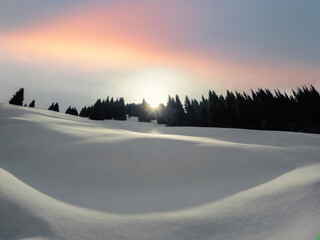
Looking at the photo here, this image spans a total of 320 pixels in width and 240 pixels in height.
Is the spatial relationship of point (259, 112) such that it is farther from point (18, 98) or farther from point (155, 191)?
point (18, 98)

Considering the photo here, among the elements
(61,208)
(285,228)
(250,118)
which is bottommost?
(61,208)

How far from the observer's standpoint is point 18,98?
4953 cm

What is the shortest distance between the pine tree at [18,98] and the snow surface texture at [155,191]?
4945cm

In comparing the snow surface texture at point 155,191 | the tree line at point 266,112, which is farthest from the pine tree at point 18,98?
the snow surface texture at point 155,191

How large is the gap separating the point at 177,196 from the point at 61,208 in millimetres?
3237

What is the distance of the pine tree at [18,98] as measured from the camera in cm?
4881

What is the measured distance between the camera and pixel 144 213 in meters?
4.77

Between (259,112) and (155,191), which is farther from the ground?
(259,112)

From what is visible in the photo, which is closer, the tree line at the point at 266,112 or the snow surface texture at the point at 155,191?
the snow surface texture at the point at 155,191

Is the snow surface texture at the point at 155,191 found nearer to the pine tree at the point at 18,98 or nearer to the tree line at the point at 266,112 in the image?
the tree line at the point at 266,112

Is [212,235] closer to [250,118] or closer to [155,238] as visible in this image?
[155,238]

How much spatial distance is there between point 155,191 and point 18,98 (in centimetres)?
5847

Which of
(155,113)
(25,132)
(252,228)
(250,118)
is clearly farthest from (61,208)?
(155,113)

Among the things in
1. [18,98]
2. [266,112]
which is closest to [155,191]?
[266,112]
